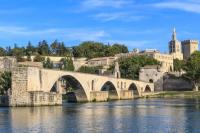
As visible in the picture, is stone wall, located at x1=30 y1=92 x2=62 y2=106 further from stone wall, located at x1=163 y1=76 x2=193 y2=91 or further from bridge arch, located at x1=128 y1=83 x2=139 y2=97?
stone wall, located at x1=163 y1=76 x2=193 y2=91

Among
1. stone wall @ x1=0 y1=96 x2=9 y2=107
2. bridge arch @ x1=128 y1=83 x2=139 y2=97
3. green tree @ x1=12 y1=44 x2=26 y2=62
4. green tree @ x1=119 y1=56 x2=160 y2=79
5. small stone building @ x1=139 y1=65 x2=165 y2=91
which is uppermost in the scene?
green tree @ x1=12 y1=44 x2=26 y2=62

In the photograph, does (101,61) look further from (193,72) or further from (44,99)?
(44,99)

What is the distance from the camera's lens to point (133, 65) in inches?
6245

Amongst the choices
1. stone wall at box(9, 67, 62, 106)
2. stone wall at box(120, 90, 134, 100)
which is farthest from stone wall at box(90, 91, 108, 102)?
stone wall at box(9, 67, 62, 106)

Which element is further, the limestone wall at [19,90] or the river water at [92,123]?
the limestone wall at [19,90]

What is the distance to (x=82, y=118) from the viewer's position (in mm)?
54406

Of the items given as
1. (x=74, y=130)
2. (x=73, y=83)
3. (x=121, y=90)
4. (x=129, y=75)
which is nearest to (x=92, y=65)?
(x=129, y=75)

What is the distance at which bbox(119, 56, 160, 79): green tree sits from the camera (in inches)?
6137

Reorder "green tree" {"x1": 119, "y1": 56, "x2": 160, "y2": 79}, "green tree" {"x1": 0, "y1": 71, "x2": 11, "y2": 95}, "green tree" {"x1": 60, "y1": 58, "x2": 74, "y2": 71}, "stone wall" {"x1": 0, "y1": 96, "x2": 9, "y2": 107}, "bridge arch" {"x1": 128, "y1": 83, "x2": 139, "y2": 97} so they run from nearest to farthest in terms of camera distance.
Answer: "stone wall" {"x1": 0, "y1": 96, "x2": 9, "y2": 107} → "green tree" {"x1": 0, "y1": 71, "x2": 11, "y2": 95} → "bridge arch" {"x1": 128, "y1": 83, "x2": 139, "y2": 97} → "green tree" {"x1": 119, "y1": 56, "x2": 160, "y2": 79} → "green tree" {"x1": 60, "y1": 58, "x2": 74, "y2": 71}

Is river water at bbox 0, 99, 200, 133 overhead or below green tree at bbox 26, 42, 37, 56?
below

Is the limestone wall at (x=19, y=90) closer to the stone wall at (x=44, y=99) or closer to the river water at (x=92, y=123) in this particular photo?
the stone wall at (x=44, y=99)

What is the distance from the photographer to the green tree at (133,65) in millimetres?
155875

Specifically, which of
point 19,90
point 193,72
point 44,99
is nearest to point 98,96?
point 44,99

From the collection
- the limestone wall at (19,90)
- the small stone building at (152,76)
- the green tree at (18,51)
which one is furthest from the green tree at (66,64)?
the limestone wall at (19,90)
